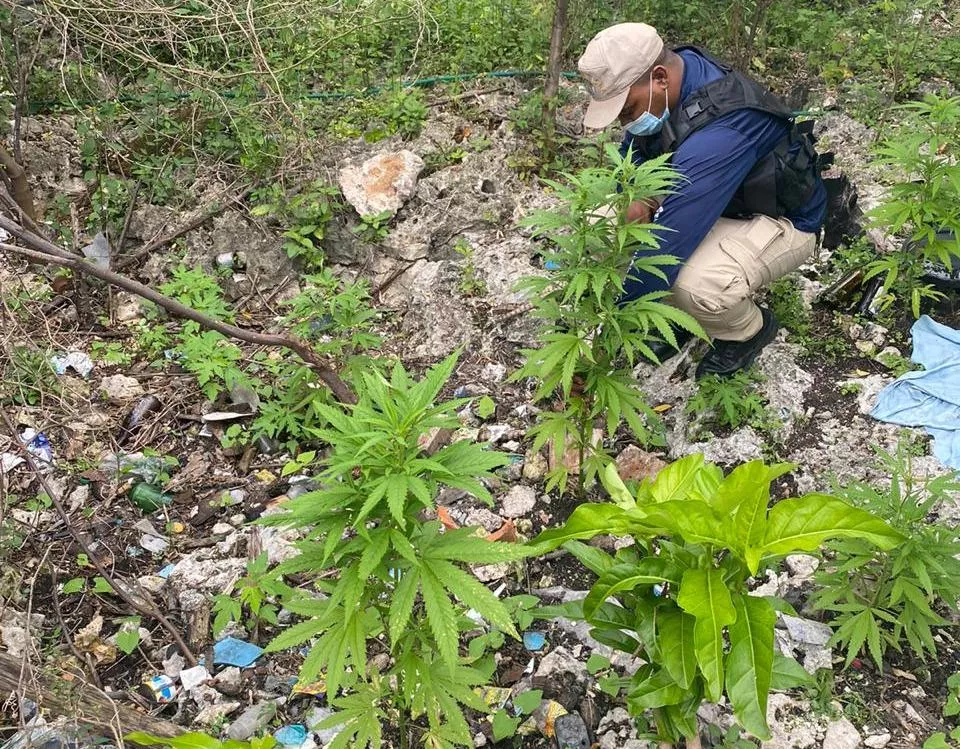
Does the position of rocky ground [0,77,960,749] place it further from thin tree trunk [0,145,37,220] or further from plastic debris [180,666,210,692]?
thin tree trunk [0,145,37,220]

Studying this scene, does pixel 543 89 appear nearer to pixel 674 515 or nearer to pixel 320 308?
pixel 320 308

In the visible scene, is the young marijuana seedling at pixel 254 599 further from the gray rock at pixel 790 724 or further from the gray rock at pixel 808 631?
the gray rock at pixel 808 631

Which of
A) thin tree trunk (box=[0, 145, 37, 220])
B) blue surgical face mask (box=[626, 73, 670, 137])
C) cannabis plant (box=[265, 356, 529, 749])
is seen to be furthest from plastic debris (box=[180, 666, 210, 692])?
thin tree trunk (box=[0, 145, 37, 220])

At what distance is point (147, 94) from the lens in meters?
5.70

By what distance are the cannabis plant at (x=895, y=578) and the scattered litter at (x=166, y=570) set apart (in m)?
2.70

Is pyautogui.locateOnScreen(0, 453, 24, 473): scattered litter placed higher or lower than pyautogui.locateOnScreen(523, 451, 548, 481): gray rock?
higher

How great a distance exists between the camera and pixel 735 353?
3916 millimetres

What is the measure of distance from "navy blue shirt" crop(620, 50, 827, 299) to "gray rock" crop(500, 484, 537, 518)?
1069 millimetres

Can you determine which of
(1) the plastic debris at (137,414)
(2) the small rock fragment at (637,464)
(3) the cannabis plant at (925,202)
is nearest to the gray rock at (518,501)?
(2) the small rock fragment at (637,464)

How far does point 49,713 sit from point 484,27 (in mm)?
5857

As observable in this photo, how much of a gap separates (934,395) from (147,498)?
387cm

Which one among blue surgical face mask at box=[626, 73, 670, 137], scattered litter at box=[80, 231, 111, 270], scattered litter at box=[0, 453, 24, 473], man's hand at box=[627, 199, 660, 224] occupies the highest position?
blue surgical face mask at box=[626, 73, 670, 137]

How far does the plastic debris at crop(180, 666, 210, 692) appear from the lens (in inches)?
115

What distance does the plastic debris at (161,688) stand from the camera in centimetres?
288
